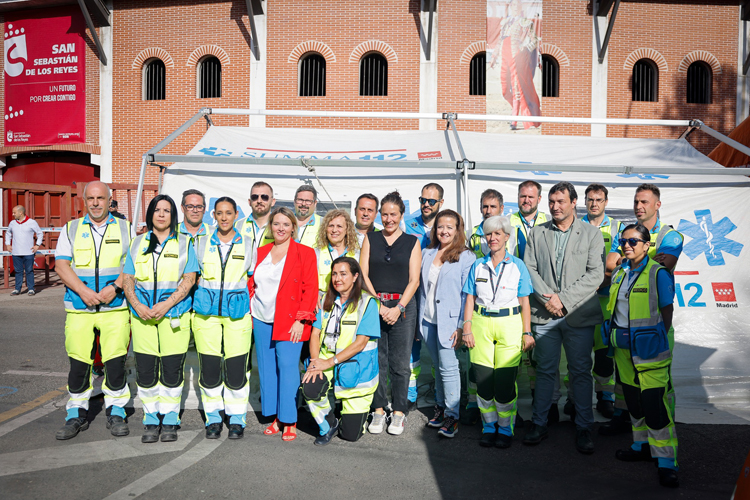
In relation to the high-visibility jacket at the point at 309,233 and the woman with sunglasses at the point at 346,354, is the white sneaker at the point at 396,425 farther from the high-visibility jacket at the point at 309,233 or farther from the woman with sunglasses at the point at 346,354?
the high-visibility jacket at the point at 309,233

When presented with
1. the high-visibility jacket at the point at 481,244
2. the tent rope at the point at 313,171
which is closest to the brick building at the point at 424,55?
the tent rope at the point at 313,171

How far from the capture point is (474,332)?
4.09 meters

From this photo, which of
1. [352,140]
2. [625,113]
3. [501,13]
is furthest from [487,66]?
[352,140]

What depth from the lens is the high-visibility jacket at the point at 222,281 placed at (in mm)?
4078

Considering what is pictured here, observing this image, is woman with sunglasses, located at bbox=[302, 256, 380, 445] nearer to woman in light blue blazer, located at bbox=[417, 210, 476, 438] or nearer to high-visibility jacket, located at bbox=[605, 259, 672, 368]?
woman in light blue blazer, located at bbox=[417, 210, 476, 438]

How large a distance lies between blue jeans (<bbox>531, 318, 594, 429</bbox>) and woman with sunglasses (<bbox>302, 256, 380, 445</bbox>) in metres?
1.33

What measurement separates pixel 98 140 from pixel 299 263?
47.5 feet

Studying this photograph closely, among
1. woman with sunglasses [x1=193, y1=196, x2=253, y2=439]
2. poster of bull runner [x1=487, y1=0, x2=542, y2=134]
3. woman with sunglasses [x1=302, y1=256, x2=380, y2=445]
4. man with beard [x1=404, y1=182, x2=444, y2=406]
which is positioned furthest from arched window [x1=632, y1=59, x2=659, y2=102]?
woman with sunglasses [x1=193, y1=196, x2=253, y2=439]

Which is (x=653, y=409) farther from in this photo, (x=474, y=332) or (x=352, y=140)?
(x=352, y=140)

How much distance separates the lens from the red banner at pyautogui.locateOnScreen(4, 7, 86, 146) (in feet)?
51.5

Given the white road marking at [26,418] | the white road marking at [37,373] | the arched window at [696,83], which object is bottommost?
the white road marking at [26,418]

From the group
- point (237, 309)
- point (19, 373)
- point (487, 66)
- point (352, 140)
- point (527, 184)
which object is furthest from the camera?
point (487, 66)

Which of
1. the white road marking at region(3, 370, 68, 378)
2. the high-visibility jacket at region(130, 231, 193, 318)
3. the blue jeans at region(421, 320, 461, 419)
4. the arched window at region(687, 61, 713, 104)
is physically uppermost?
the arched window at region(687, 61, 713, 104)

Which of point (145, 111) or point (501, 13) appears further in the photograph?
point (145, 111)
